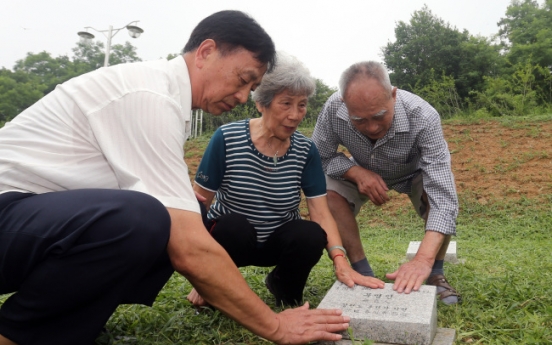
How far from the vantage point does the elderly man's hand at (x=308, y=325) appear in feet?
6.55

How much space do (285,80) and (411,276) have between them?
1.21 meters

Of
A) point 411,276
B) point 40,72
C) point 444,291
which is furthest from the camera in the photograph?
point 40,72

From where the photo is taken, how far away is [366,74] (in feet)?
10.0

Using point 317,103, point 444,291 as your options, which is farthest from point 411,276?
point 317,103

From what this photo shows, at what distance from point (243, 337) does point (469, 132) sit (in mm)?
10879

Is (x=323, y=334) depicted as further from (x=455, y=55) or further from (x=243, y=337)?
(x=455, y=55)

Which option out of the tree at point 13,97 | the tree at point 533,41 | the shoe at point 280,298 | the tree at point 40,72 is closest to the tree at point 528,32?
the tree at point 533,41

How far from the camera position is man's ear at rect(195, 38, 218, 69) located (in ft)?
6.98

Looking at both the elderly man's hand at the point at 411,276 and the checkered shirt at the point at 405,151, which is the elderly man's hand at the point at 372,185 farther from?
the elderly man's hand at the point at 411,276

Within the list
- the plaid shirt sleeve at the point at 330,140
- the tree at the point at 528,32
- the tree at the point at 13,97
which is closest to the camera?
the plaid shirt sleeve at the point at 330,140

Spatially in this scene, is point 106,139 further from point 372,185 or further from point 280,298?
point 372,185

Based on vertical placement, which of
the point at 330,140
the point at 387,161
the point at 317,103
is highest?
the point at 330,140

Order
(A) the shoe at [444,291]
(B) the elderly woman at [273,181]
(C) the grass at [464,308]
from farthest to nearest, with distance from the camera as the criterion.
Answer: (A) the shoe at [444,291] → (B) the elderly woman at [273,181] → (C) the grass at [464,308]

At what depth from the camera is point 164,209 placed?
180 cm
